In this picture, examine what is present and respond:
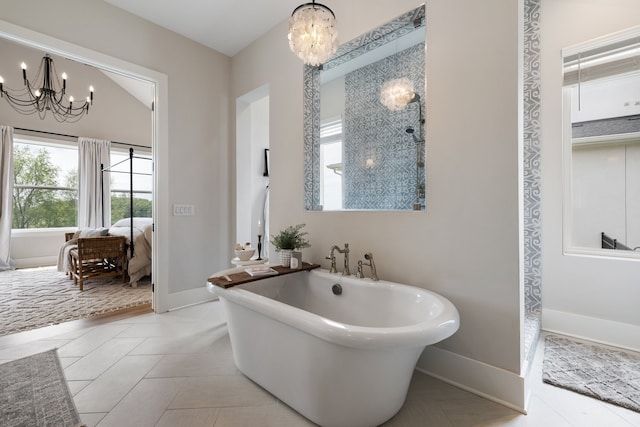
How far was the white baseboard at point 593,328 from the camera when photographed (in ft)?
6.57

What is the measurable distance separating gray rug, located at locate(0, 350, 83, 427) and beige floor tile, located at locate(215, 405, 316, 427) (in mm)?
679

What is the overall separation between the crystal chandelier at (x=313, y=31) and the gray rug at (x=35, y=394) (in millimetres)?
2235

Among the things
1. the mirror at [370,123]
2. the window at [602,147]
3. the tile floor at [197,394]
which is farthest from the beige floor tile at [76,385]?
the window at [602,147]

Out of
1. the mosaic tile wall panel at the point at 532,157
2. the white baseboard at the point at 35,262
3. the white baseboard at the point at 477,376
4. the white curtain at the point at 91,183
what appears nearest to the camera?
the white baseboard at the point at 477,376

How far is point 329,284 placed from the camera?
206cm

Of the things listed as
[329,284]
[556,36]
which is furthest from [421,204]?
[556,36]

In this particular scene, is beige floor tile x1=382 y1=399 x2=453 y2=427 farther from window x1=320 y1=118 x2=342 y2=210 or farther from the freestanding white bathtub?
window x1=320 y1=118 x2=342 y2=210

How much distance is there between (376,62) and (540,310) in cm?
251

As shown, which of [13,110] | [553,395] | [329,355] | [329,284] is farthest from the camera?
[13,110]

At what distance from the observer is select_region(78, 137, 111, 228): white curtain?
5520mm

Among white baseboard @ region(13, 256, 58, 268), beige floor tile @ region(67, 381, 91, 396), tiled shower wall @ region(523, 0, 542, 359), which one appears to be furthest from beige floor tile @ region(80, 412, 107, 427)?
white baseboard @ region(13, 256, 58, 268)

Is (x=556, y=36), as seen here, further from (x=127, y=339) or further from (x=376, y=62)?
(x=127, y=339)

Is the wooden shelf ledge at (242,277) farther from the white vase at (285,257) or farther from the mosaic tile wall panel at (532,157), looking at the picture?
the mosaic tile wall panel at (532,157)

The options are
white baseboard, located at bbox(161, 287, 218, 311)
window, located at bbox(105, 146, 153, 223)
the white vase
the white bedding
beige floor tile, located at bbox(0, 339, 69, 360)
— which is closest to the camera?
beige floor tile, located at bbox(0, 339, 69, 360)
